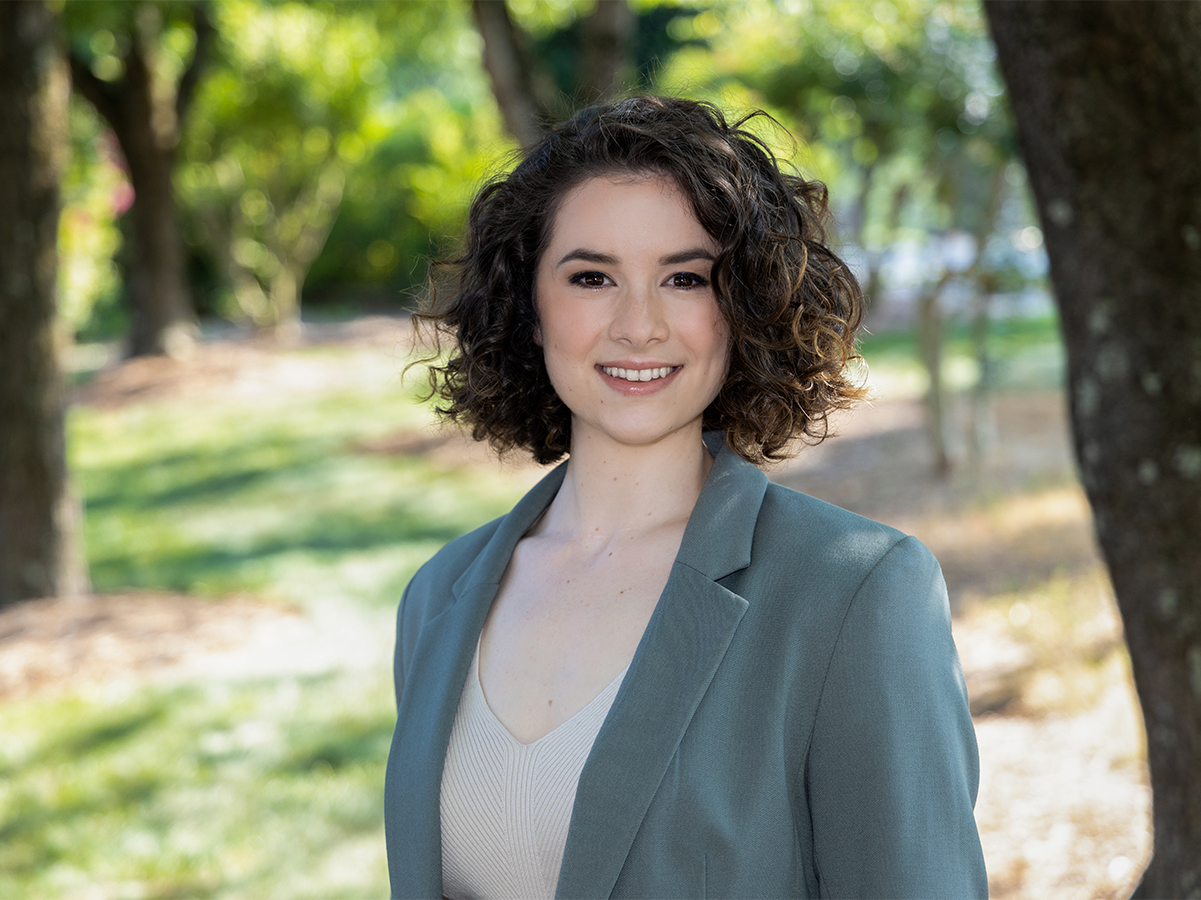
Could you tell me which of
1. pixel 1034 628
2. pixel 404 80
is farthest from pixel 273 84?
pixel 404 80

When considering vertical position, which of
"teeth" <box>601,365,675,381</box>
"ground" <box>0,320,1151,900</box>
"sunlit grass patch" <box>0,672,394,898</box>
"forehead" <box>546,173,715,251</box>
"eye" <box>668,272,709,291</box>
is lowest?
"sunlit grass patch" <box>0,672,394,898</box>

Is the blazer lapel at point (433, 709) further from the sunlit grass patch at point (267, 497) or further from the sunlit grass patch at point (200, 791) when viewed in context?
the sunlit grass patch at point (267, 497)

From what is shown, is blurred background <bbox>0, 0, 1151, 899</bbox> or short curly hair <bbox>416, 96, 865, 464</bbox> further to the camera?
blurred background <bbox>0, 0, 1151, 899</bbox>

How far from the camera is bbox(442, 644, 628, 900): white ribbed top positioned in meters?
1.65

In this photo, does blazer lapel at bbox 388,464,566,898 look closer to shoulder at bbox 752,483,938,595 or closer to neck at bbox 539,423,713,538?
neck at bbox 539,423,713,538

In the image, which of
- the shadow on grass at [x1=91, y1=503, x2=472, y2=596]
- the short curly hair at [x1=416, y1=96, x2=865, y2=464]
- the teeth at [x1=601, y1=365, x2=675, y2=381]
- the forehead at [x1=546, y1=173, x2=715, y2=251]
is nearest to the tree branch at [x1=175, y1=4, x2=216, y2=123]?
the shadow on grass at [x1=91, y1=503, x2=472, y2=596]

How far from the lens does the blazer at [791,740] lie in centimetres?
144

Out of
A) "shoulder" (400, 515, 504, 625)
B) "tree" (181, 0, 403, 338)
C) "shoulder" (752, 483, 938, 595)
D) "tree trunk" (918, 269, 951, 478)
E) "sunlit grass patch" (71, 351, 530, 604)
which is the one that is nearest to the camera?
"shoulder" (752, 483, 938, 595)

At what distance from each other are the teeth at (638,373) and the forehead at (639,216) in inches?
7.6

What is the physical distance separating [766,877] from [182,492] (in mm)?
9419

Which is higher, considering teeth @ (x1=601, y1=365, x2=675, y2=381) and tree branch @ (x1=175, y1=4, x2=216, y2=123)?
tree branch @ (x1=175, y1=4, x2=216, y2=123)

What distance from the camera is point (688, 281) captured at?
1.80 metres

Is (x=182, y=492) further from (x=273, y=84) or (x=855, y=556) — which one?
(x=855, y=556)

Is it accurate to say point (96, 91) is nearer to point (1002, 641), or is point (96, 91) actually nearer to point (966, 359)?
point (966, 359)
